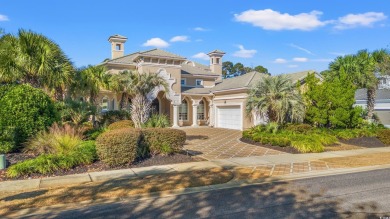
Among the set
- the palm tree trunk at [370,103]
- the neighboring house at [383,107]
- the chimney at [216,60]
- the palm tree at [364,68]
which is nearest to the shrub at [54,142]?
the palm tree at [364,68]

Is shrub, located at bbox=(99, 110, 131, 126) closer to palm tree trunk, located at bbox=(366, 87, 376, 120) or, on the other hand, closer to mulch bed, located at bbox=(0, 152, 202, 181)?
mulch bed, located at bbox=(0, 152, 202, 181)

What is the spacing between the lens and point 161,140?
11.7m

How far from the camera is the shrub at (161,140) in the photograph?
11630 mm

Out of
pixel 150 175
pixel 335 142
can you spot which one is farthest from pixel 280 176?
pixel 335 142

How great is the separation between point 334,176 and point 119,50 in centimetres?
2841

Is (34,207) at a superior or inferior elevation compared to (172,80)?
inferior

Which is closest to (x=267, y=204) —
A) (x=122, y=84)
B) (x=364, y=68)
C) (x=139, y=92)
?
(x=139, y=92)

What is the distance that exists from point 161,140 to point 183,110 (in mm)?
18631

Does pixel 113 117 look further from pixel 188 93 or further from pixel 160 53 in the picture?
pixel 188 93

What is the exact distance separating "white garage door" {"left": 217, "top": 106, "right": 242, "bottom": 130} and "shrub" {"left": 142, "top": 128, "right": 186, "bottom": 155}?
45.9 feet

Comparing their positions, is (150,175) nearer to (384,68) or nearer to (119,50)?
(384,68)

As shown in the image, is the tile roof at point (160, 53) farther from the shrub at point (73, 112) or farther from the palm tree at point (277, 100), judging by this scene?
the palm tree at point (277, 100)

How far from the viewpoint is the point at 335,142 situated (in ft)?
54.0

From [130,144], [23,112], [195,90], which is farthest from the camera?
[195,90]
